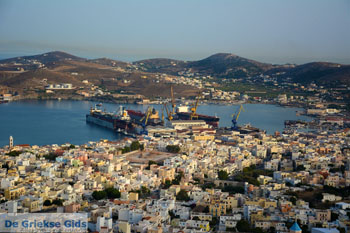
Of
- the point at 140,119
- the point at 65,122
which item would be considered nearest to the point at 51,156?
the point at 65,122

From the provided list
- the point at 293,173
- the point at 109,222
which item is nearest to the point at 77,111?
the point at 293,173

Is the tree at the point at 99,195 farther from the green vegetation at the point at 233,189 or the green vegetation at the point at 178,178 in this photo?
the green vegetation at the point at 233,189

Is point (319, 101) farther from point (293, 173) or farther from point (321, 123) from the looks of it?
point (293, 173)

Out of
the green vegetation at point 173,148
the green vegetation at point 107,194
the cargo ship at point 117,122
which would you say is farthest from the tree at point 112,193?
the cargo ship at point 117,122

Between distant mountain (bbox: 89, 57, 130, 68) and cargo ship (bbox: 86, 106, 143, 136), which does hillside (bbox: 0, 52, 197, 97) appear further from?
cargo ship (bbox: 86, 106, 143, 136)

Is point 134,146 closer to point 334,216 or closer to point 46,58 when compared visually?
point 334,216

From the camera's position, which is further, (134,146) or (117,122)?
(117,122)

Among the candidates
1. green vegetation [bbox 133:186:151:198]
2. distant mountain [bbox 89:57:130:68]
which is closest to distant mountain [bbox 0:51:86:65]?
distant mountain [bbox 89:57:130:68]
